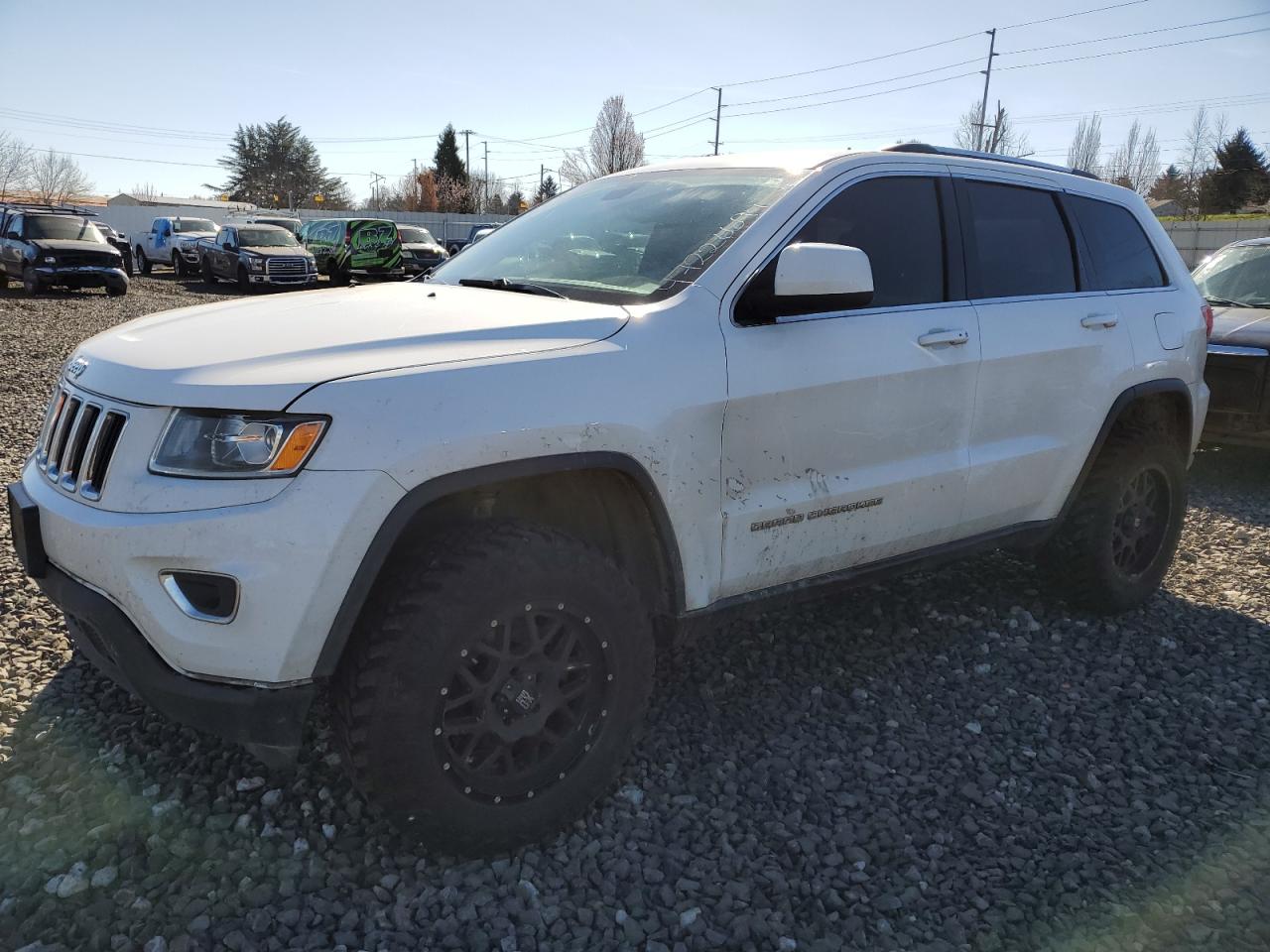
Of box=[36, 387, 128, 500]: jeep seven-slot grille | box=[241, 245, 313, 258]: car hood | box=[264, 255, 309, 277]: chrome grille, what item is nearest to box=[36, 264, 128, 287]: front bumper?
box=[264, 255, 309, 277]: chrome grille

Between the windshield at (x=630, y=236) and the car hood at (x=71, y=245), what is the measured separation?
699 inches

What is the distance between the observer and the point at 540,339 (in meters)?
2.49

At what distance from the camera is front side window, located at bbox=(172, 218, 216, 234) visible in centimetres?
2697

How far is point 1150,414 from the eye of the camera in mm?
4164

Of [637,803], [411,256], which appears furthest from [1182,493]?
[411,256]

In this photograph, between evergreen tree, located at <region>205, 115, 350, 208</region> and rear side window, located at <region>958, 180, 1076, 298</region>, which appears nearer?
rear side window, located at <region>958, 180, 1076, 298</region>

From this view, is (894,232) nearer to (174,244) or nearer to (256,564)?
(256,564)

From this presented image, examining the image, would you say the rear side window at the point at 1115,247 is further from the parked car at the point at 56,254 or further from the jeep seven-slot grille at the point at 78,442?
the parked car at the point at 56,254

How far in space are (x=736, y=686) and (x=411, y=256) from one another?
80.8 feet

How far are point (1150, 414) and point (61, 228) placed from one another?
66.9ft

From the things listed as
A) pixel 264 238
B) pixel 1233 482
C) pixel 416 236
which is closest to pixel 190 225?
pixel 264 238

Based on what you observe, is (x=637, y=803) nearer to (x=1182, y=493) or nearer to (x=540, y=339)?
(x=540, y=339)

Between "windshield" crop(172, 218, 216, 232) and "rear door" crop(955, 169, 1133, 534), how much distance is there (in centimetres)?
2772

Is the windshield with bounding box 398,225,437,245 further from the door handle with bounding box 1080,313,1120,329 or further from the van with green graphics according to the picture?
the door handle with bounding box 1080,313,1120,329
